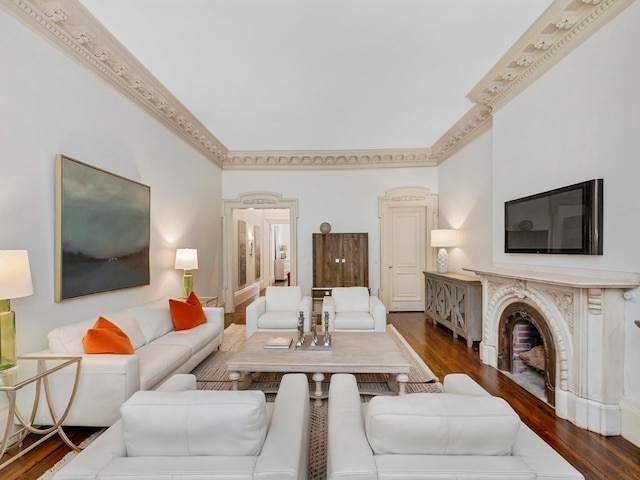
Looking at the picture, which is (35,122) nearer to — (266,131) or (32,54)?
(32,54)

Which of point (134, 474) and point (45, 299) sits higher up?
point (45, 299)

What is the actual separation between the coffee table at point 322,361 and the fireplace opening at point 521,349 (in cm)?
127

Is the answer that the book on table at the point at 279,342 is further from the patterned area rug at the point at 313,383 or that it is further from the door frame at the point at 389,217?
the door frame at the point at 389,217

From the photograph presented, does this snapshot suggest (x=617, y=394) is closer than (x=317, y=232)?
Yes

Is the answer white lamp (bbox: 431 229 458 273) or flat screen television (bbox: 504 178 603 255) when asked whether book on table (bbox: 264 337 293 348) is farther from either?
white lamp (bbox: 431 229 458 273)

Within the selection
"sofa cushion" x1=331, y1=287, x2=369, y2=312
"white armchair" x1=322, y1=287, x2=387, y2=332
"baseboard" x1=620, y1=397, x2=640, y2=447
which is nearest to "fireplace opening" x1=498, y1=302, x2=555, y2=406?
"baseboard" x1=620, y1=397, x2=640, y2=447

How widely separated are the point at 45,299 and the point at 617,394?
4.34 meters

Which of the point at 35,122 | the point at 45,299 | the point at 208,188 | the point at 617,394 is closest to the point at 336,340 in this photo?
the point at 617,394

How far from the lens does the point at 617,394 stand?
2.30 metres

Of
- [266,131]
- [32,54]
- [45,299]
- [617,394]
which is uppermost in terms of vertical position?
[266,131]

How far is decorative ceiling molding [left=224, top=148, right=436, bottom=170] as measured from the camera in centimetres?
620

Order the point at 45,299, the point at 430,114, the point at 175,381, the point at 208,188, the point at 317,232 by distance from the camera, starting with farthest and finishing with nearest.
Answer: the point at 317,232, the point at 208,188, the point at 430,114, the point at 45,299, the point at 175,381

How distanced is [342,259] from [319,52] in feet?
12.5

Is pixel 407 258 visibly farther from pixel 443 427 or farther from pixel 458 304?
pixel 443 427
